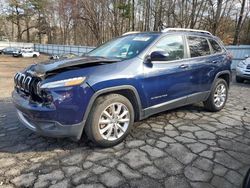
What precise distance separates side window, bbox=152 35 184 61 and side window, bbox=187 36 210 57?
275mm

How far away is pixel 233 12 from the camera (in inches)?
945

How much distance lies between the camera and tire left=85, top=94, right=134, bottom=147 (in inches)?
135

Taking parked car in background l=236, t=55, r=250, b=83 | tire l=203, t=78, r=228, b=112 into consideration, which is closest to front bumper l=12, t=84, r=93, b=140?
tire l=203, t=78, r=228, b=112

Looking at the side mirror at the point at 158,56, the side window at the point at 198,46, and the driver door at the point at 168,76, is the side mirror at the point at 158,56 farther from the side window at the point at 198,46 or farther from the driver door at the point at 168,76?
the side window at the point at 198,46

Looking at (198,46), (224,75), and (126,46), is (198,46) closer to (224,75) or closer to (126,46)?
(224,75)

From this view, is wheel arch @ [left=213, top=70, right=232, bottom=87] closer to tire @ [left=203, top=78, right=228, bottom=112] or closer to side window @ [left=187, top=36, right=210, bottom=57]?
tire @ [left=203, top=78, right=228, bottom=112]

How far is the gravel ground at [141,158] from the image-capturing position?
2889mm

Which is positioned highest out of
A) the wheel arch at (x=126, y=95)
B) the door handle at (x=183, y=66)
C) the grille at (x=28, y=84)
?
the door handle at (x=183, y=66)

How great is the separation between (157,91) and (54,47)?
38180 mm

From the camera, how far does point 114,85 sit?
350cm

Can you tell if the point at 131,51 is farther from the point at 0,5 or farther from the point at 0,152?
the point at 0,5

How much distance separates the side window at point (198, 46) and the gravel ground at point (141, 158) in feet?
4.40

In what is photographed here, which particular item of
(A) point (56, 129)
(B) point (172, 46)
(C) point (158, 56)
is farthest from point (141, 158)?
(B) point (172, 46)

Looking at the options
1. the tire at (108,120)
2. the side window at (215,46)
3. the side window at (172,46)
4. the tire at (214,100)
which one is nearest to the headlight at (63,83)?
the tire at (108,120)
